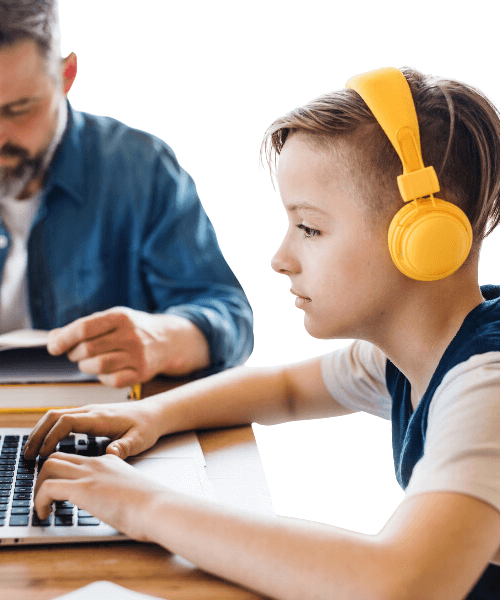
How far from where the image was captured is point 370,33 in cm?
116

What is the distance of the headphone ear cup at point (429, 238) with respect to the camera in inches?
24.0

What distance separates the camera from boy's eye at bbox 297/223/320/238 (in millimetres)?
714

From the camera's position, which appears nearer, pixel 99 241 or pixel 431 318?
pixel 431 318

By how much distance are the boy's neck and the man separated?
0.43m

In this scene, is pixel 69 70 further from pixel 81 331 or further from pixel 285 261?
pixel 285 261

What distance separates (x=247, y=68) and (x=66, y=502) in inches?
29.6

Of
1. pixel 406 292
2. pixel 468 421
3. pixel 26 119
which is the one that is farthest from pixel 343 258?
pixel 26 119

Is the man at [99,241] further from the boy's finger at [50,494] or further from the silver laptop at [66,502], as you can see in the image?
the boy's finger at [50,494]

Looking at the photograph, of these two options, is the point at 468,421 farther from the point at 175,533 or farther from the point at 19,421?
the point at 19,421

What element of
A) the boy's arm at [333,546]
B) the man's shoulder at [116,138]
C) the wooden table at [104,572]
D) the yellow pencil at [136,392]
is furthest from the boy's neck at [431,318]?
the man's shoulder at [116,138]

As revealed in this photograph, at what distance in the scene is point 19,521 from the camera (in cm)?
62

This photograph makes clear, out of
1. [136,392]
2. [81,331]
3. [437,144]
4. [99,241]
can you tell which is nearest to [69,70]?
[99,241]

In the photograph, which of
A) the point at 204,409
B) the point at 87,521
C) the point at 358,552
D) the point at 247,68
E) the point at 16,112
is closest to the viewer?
the point at 358,552

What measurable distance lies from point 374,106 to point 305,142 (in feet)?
0.31
